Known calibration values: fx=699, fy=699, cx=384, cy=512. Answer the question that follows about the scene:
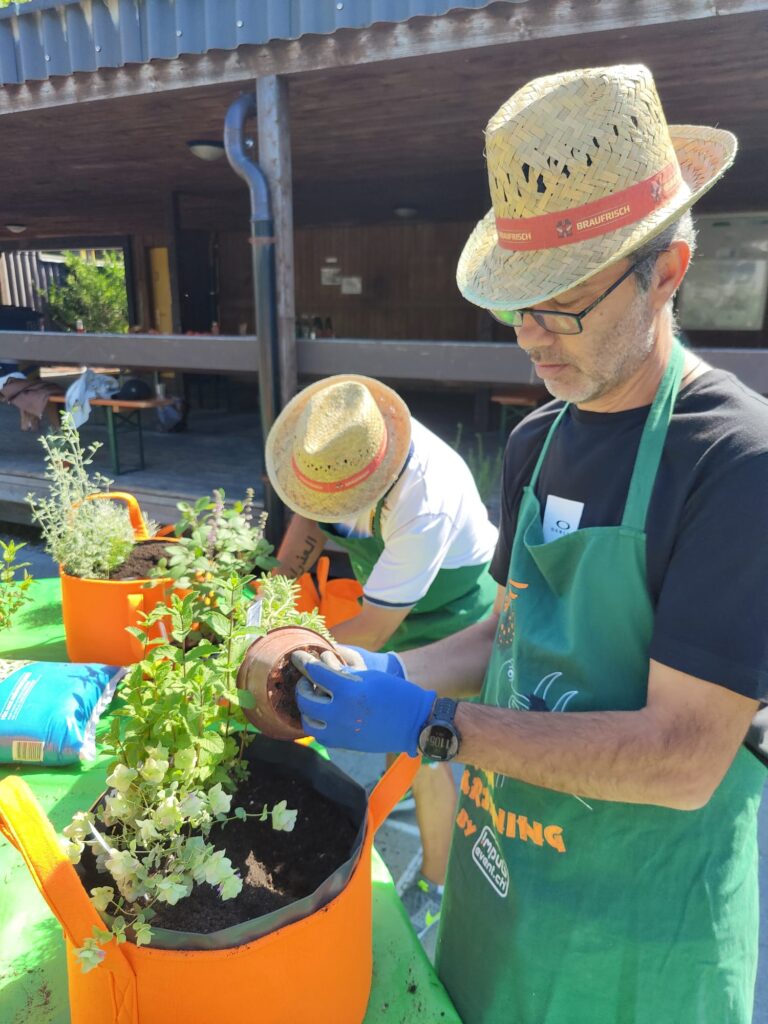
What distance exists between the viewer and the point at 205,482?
20.1 feet

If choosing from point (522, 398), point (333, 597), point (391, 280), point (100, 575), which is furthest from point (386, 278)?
point (100, 575)

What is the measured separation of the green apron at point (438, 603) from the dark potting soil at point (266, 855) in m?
1.07

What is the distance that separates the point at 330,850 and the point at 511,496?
0.74 metres

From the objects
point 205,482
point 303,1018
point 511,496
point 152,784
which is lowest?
point 205,482

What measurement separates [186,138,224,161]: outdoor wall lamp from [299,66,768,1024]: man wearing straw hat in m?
5.28

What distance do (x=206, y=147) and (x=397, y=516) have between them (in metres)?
4.83

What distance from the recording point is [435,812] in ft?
7.74

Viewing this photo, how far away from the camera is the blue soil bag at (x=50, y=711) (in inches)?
70.6

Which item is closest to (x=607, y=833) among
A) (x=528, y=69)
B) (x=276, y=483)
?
(x=276, y=483)

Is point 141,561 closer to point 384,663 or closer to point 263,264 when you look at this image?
point 384,663

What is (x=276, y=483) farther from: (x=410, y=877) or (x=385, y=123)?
(x=385, y=123)

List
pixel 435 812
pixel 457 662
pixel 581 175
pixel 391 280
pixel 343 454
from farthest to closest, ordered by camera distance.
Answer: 1. pixel 391 280
2. pixel 435 812
3. pixel 343 454
4. pixel 457 662
5. pixel 581 175

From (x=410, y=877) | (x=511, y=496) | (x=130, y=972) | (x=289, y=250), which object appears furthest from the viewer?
(x=289, y=250)

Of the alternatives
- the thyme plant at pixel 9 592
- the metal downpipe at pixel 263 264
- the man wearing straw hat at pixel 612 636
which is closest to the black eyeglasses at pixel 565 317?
the man wearing straw hat at pixel 612 636
